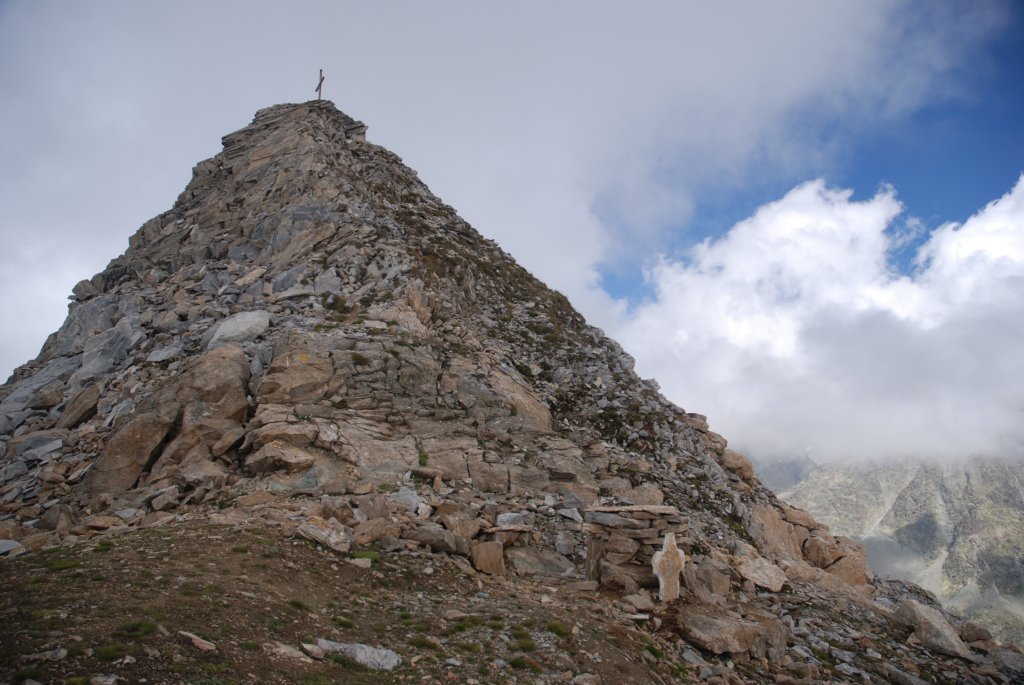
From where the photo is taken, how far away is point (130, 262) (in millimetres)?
40750

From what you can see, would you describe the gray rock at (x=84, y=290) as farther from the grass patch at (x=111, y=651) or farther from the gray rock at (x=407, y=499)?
the grass patch at (x=111, y=651)

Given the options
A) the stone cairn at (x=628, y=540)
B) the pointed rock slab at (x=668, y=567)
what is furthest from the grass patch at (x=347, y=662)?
the pointed rock slab at (x=668, y=567)

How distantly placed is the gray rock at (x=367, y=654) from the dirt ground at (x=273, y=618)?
0.62ft

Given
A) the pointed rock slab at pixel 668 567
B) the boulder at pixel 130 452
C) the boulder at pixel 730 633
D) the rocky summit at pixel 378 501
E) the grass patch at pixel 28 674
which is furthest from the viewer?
the boulder at pixel 130 452

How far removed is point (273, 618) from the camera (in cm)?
1143

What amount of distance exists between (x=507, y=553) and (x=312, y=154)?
3474 centimetres

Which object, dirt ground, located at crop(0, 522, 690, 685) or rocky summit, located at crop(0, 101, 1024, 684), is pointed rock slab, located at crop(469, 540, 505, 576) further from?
dirt ground, located at crop(0, 522, 690, 685)

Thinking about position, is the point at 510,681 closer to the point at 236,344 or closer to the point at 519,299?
the point at 236,344

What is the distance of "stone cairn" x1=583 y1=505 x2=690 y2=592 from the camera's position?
17.7m

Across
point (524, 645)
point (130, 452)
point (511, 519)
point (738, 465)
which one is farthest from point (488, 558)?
point (738, 465)

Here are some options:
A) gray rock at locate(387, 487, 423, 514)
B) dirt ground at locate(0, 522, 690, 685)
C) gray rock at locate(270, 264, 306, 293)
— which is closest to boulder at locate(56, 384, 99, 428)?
gray rock at locate(270, 264, 306, 293)

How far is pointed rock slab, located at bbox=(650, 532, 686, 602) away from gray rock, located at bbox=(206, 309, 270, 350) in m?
20.0

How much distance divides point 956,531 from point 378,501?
196 metres

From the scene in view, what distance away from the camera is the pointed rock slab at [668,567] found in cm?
1698
